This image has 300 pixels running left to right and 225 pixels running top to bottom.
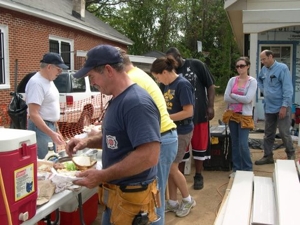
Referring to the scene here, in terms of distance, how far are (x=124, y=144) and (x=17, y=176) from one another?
0.61m

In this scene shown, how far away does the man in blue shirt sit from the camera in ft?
19.4

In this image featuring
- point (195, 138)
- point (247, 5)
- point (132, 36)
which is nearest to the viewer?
point (195, 138)

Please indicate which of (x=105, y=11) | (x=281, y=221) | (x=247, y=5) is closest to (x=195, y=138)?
(x=281, y=221)

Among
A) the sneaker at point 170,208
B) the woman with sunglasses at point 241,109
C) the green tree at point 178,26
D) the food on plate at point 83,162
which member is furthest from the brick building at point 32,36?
the green tree at point 178,26

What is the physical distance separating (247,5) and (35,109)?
7363 millimetres

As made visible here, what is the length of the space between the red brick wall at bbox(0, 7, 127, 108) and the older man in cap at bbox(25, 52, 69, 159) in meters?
7.74

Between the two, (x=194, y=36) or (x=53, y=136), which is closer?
(x=53, y=136)

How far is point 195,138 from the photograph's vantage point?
5344 mm

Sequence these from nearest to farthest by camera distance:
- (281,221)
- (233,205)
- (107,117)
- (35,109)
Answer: (107,117) → (281,221) → (35,109) → (233,205)

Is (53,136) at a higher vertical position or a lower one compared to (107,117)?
lower

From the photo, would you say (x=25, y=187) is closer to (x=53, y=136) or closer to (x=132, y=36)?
(x=53, y=136)

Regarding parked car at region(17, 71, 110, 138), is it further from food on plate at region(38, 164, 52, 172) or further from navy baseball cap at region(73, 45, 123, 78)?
navy baseball cap at region(73, 45, 123, 78)

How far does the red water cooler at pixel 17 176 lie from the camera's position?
1845 mm

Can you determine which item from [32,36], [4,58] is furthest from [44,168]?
[32,36]
